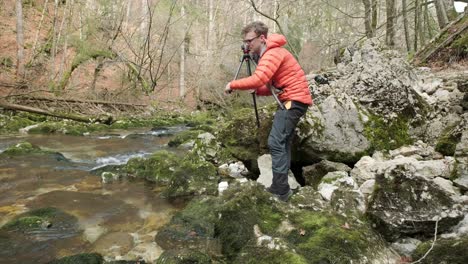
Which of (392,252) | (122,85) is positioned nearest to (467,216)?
(392,252)

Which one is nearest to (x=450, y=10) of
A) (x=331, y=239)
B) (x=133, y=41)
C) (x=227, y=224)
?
(x=331, y=239)

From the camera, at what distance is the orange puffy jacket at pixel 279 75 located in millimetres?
3754

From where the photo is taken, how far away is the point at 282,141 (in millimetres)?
3951

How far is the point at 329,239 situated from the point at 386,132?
2.60m

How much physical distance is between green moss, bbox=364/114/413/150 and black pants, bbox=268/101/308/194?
1444 millimetres

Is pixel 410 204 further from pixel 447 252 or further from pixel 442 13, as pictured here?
pixel 442 13

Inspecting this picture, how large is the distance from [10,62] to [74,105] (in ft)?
13.9

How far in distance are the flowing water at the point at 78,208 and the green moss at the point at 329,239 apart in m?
1.48

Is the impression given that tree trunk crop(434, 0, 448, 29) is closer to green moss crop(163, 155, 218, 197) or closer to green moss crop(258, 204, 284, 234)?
green moss crop(163, 155, 218, 197)

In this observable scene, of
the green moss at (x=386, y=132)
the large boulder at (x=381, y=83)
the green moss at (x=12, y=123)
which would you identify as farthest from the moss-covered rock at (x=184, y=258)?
the green moss at (x=12, y=123)

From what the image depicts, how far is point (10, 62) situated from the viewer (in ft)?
49.1

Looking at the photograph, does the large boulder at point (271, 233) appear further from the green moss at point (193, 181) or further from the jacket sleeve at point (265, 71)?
the jacket sleeve at point (265, 71)

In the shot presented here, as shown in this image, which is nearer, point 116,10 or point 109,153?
point 109,153

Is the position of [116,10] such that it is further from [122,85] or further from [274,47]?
[274,47]
